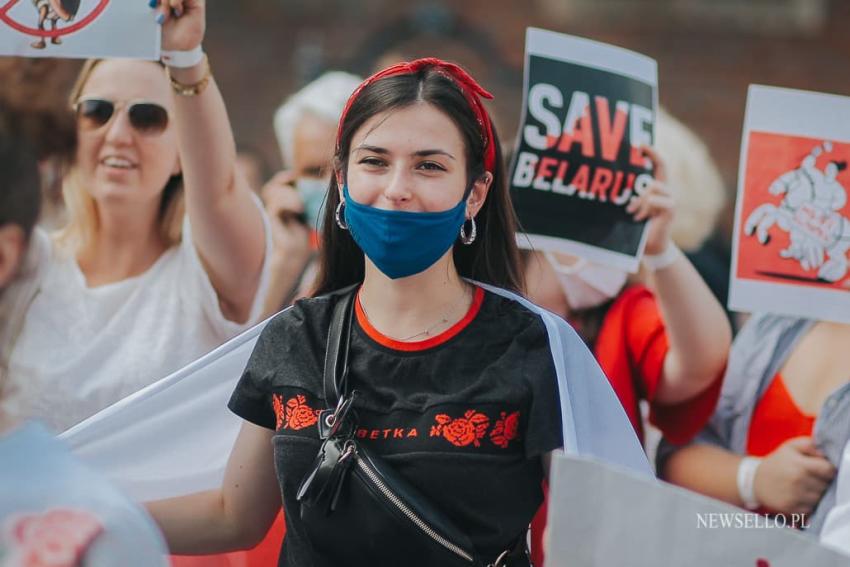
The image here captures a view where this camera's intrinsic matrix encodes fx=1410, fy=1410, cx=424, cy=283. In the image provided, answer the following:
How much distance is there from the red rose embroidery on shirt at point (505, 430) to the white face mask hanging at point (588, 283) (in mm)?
1714

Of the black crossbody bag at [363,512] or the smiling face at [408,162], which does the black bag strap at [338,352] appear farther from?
the smiling face at [408,162]

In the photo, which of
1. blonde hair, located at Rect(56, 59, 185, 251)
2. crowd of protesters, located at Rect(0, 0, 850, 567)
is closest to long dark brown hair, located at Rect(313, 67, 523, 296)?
crowd of protesters, located at Rect(0, 0, 850, 567)

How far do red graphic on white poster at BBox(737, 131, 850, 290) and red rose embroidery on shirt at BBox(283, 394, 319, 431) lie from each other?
5.76ft

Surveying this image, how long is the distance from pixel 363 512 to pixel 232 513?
15.7 inches

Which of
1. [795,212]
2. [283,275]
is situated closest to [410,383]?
[795,212]

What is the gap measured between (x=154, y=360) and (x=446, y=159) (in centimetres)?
118

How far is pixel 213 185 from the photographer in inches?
130

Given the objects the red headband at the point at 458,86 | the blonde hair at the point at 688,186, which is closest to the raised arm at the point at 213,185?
the red headband at the point at 458,86

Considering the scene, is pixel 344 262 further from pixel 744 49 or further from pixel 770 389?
pixel 744 49

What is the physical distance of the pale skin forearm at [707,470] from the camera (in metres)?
3.87

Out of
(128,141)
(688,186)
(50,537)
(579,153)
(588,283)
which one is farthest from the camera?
(688,186)

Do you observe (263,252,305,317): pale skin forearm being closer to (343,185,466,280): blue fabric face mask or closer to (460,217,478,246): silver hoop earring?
(460,217,478,246): silver hoop earring

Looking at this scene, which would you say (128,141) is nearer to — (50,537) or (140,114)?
(140,114)

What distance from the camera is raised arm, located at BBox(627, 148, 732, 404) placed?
377cm
